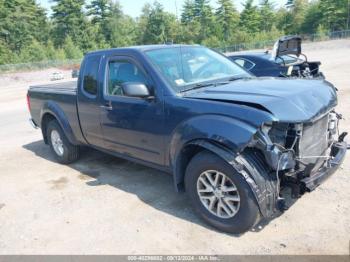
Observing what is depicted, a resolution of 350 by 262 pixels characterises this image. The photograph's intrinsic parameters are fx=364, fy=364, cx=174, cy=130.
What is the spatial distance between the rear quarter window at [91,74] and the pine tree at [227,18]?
238 feet

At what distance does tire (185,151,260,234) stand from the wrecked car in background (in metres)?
5.54

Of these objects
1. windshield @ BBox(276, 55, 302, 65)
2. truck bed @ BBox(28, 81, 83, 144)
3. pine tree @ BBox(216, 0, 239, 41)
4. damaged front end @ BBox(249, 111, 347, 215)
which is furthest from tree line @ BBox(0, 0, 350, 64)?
damaged front end @ BBox(249, 111, 347, 215)

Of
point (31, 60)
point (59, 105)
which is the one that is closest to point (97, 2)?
point (31, 60)

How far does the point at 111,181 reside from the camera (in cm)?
551

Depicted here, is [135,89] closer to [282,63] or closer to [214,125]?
[214,125]

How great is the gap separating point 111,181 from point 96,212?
99cm

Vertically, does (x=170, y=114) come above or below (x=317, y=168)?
above

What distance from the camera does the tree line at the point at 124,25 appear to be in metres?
62.5

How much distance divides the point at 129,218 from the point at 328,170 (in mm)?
2298

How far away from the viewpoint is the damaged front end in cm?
338

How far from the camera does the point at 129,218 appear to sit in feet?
14.1

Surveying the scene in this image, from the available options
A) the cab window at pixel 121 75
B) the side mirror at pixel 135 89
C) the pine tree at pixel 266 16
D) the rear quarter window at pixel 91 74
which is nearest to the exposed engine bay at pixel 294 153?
the side mirror at pixel 135 89

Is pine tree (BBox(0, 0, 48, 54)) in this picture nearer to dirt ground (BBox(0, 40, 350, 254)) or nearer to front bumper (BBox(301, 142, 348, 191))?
dirt ground (BBox(0, 40, 350, 254))

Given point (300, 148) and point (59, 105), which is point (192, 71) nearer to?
point (300, 148)
